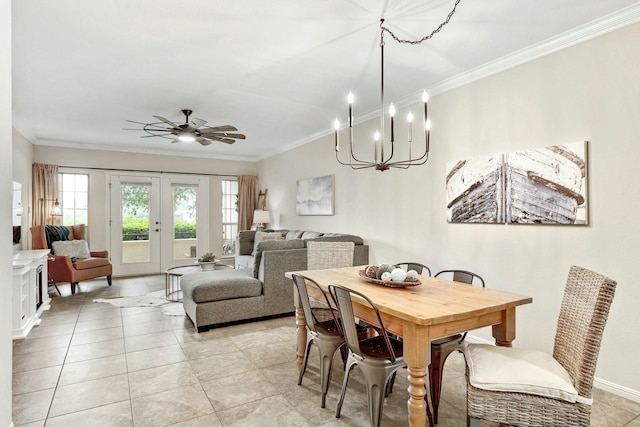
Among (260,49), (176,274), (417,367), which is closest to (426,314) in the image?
(417,367)

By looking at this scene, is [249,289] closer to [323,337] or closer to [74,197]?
[323,337]

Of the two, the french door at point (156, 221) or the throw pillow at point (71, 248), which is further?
the french door at point (156, 221)

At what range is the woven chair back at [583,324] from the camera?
5.09 ft

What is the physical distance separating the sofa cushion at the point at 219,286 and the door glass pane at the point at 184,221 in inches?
145

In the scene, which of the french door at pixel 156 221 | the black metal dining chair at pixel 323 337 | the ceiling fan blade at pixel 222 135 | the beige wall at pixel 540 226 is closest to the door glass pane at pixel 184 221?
the french door at pixel 156 221

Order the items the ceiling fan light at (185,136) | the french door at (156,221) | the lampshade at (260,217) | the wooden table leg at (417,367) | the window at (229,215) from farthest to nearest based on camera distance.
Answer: the window at (229,215), the lampshade at (260,217), the french door at (156,221), the ceiling fan light at (185,136), the wooden table leg at (417,367)

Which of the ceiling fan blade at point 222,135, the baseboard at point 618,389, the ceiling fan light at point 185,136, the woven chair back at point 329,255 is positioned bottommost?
the baseboard at point 618,389

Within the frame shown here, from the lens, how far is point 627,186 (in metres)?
2.46

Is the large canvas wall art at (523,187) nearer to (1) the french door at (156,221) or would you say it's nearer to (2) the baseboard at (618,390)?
(2) the baseboard at (618,390)

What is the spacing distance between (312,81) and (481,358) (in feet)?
9.77

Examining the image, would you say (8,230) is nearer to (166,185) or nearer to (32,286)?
(32,286)

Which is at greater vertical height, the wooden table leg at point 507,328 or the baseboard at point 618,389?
the wooden table leg at point 507,328

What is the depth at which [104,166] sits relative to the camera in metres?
7.00

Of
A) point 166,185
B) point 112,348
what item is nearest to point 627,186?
point 112,348
